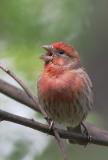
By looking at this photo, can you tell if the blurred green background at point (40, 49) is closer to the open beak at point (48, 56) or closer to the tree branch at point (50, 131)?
the open beak at point (48, 56)

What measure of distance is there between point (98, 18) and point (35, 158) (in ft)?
8.04

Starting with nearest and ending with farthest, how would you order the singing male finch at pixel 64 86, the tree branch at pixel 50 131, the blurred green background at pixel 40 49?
the tree branch at pixel 50 131
the singing male finch at pixel 64 86
the blurred green background at pixel 40 49

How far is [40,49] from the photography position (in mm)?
6742

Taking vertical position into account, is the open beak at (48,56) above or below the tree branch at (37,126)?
above

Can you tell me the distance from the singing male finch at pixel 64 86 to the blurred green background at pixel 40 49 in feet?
1.37

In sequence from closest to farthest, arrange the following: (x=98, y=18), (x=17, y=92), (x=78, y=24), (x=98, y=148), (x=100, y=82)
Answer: (x=17, y=92)
(x=100, y=82)
(x=98, y=148)
(x=78, y=24)
(x=98, y=18)

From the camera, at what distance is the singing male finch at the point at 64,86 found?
5367 millimetres

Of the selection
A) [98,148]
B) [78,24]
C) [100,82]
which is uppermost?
[78,24]

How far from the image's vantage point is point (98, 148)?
22.2 ft

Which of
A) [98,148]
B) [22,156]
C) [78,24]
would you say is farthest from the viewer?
[78,24]

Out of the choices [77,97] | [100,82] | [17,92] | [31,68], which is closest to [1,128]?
[31,68]

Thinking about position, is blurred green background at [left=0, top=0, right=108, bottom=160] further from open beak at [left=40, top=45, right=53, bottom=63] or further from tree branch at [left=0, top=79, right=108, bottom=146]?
tree branch at [left=0, top=79, right=108, bottom=146]

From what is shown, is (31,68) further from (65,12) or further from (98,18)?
(98,18)

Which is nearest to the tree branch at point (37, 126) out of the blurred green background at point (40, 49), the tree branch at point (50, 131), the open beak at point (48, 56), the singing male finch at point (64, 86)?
the tree branch at point (50, 131)
